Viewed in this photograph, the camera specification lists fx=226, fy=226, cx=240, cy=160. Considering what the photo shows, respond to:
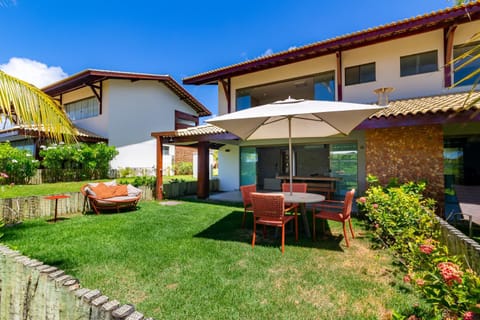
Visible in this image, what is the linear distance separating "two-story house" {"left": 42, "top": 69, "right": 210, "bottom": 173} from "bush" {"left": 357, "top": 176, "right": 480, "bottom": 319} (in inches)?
648

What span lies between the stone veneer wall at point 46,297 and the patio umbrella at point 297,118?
12.1 ft

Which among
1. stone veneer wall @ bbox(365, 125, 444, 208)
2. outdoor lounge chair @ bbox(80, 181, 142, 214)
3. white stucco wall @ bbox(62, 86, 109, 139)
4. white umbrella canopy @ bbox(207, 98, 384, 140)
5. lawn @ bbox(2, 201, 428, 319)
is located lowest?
lawn @ bbox(2, 201, 428, 319)

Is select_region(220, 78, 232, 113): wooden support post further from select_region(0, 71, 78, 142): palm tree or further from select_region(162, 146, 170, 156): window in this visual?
select_region(162, 146, 170, 156): window

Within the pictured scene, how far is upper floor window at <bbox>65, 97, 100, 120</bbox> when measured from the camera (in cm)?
1785

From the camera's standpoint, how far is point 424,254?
3309 millimetres

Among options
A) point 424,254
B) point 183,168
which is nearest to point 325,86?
point 424,254

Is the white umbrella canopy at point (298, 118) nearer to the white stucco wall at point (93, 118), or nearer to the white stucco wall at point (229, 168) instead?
the white stucco wall at point (229, 168)

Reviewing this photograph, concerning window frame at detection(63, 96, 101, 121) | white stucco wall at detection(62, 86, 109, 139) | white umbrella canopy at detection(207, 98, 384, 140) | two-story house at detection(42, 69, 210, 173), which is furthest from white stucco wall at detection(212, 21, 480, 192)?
window frame at detection(63, 96, 101, 121)

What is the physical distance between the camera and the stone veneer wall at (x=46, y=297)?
1650 mm

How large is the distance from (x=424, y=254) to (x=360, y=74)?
334 inches

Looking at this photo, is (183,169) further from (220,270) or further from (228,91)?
(220,270)

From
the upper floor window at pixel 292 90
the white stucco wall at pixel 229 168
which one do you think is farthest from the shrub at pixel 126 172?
the upper floor window at pixel 292 90

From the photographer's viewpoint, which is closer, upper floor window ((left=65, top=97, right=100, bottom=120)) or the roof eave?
the roof eave

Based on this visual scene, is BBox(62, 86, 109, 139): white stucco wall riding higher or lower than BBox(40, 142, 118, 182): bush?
higher
